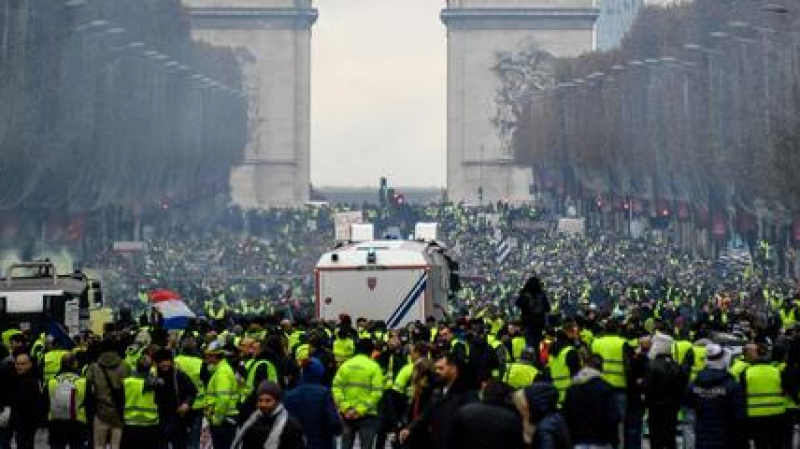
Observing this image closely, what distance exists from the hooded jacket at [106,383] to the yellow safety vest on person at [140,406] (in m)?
1.33

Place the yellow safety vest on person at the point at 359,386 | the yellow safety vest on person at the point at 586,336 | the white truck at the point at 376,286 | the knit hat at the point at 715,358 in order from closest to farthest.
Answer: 1. the yellow safety vest on person at the point at 359,386
2. the knit hat at the point at 715,358
3. the yellow safety vest on person at the point at 586,336
4. the white truck at the point at 376,286

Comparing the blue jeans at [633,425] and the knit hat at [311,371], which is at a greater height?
the knit hat at [311,371]

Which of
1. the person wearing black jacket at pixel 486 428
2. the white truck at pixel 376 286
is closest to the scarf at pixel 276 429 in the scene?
the person wearing black jacket at pixel 486 428

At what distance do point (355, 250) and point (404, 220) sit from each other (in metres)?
65.0

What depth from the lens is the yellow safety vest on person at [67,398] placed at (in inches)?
1184

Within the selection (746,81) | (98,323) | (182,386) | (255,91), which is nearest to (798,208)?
(746,81)

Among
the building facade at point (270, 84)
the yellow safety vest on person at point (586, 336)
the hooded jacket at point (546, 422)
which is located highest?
the building facade at point (270, 84)

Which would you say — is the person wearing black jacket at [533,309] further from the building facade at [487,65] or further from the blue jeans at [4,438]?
the building facade at [487,65]

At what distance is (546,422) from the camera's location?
20.8 meters

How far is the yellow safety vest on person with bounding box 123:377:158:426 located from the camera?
27.9m

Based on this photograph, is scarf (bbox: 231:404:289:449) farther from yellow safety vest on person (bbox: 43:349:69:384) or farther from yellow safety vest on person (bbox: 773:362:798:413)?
yellow safety vest on person (bbox: 43:349:69:384)

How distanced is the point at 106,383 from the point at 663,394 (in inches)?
215

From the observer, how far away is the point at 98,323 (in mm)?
49000

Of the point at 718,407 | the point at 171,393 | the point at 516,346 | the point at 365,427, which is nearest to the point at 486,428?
the point at 718,407
